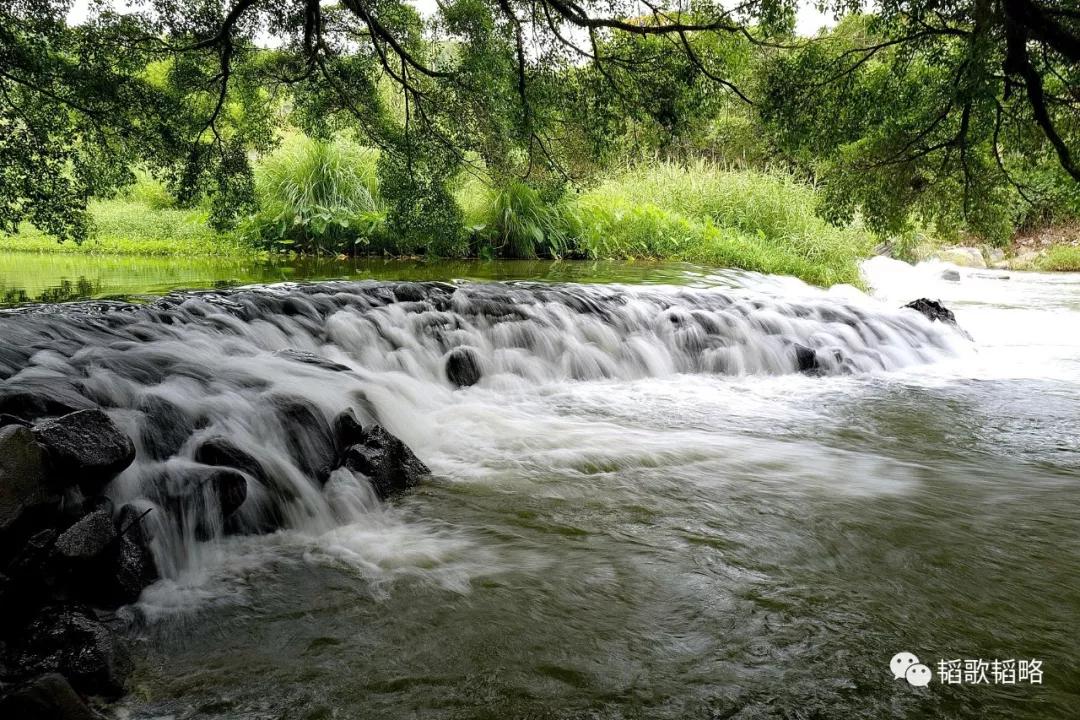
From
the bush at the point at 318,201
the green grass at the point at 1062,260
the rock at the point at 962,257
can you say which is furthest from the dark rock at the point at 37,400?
the green grass at the point at 1062,260

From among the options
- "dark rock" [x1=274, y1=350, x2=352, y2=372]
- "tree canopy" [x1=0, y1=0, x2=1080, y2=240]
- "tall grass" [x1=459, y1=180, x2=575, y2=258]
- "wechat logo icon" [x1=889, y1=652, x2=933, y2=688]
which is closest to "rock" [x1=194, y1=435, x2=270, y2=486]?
"dark rock" [x1=274, y1=350, x2=352, y2=372]

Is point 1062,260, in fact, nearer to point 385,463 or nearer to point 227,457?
point 385,463

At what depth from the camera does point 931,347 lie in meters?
7.26

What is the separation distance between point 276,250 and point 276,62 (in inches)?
174

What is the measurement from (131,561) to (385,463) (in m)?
1.11

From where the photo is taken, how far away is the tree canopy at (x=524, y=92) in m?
5.42

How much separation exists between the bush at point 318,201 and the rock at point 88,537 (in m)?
8.91

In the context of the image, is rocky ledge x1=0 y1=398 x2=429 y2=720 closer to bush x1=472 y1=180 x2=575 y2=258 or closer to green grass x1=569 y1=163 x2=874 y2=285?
bush x1=472 y1=180 x2=575 y2=258

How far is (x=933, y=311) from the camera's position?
8.24 metres

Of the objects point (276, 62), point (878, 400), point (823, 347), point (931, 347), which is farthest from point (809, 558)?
point (276, 62)

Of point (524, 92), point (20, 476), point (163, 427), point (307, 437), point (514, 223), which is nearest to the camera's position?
point (20, 476)

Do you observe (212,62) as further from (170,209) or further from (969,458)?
(170,209)

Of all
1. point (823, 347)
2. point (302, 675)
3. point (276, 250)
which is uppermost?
point (276, 250)

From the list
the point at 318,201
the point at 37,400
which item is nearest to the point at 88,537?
the point at 37,400
